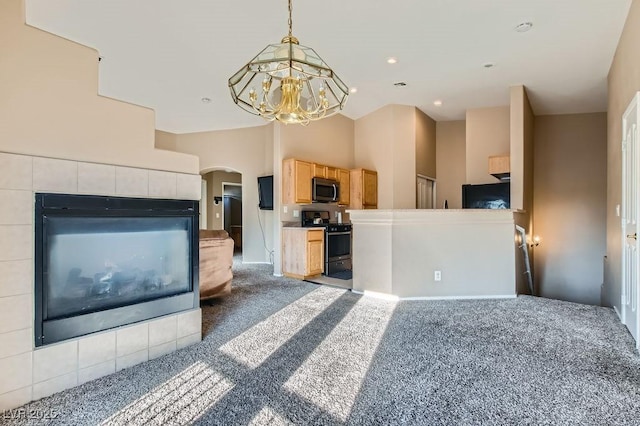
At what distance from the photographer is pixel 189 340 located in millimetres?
2570

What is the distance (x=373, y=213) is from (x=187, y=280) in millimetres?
2473

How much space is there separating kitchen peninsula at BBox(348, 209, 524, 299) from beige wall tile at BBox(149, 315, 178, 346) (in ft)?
8.24

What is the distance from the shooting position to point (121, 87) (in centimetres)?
488

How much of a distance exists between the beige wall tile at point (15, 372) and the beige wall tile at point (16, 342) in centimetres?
3

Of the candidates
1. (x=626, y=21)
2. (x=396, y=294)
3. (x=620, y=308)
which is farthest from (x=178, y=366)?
(x=626, y=21)

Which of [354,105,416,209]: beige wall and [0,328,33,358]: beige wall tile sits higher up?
[354,105,416,209]: beige wall

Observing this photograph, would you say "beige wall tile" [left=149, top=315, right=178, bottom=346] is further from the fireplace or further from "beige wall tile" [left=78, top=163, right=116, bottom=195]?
"beige wall tile" [left=78, top=163, right=116, bottom=195]

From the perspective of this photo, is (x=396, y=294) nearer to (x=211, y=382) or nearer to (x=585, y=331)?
(x=585, y=331)

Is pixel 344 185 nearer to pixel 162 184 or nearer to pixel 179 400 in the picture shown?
pixel 162 184

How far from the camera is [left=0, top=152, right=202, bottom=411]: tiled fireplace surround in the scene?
5.73 ft

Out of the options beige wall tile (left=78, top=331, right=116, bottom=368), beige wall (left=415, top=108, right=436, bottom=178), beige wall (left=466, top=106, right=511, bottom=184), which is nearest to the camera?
beige wall tile (left=78, top=331, right=116, bottom=368)

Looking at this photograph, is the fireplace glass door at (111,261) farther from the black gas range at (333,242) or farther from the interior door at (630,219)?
the interior door at (630,219)

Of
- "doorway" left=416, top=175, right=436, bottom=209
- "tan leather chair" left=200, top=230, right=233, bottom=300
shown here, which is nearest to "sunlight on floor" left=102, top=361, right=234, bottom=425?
"tan leather chair" left=200, top=230, right=233, bottom=300

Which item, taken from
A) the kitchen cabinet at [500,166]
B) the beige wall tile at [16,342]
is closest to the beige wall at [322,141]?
the kitchen cabinet at [500,166]
